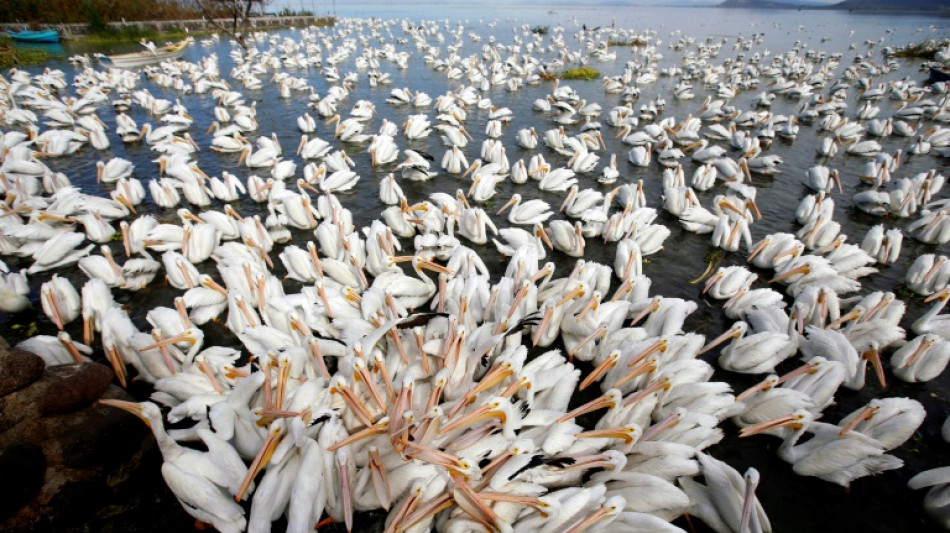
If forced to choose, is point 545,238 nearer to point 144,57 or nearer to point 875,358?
point 875,358

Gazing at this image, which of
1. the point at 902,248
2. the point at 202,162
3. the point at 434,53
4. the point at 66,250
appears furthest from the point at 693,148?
the point at 434,53

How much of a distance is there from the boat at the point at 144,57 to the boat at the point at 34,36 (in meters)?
6.95

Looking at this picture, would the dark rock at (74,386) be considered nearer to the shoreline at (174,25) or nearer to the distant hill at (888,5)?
the shoreline at (174,25)

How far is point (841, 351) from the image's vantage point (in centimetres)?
544

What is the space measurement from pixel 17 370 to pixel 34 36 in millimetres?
41046

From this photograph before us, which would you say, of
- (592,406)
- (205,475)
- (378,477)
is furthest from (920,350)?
(205,475)

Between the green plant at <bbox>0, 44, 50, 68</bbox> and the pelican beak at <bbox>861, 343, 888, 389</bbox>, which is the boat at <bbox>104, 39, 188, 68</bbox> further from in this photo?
the pelican beak at <bbox>861, 343, 888, 389</bbox>

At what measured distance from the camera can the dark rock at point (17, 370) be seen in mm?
3883

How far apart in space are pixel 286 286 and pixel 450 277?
117 inches

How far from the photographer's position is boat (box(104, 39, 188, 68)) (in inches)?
1022

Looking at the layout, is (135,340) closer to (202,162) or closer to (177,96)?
(202,162)

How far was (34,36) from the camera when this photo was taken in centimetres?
3031

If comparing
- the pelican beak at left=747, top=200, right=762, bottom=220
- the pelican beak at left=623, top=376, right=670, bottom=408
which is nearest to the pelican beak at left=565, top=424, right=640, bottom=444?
Result: the pelican beak at left=623, top=376, right=670, bottom=408

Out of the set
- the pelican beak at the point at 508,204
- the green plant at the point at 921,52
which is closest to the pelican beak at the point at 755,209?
the pelican beak at the point at 508,204
